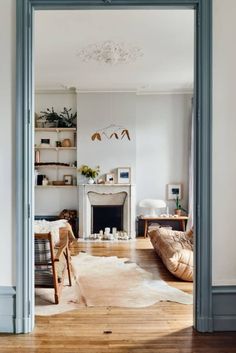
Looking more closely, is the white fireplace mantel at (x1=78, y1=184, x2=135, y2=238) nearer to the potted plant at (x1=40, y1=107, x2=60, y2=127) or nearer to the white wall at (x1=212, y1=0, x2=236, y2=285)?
the potted plant at (x1=40, y1=107, x2=60, y2=127)

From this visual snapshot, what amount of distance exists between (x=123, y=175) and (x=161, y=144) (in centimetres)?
106

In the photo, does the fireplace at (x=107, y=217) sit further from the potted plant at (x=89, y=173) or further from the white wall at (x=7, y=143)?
the white wall at (x=7, y=143)

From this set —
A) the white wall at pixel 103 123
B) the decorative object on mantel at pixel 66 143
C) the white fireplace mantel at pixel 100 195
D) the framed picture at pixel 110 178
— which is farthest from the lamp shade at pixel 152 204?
the decorative object on mantel at pixel 66 143

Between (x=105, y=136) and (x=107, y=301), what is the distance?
422 cm

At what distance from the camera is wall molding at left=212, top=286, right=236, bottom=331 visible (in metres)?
2.65

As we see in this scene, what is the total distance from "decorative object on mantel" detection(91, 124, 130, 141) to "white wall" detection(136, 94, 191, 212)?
1.20ft

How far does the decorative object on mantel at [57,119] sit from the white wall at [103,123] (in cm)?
27

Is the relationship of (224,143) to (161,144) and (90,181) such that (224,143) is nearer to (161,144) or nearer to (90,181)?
(90,181)

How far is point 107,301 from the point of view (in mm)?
3387

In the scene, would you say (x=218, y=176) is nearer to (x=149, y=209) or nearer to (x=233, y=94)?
(x=233, y=94)

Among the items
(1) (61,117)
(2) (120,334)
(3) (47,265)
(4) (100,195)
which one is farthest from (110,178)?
(2) (120,334)

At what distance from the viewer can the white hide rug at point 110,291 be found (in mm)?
3309

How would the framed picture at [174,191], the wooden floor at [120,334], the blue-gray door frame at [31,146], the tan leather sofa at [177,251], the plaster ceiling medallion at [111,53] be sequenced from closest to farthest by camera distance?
the wooden floor at [120,334]
the blue-gray door frame at [31,146]
the tan leather sofa at [177,251]
the plaster ceiling medallion at [111,53]
the framed picture at [174,191]

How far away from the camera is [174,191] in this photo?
727cm
